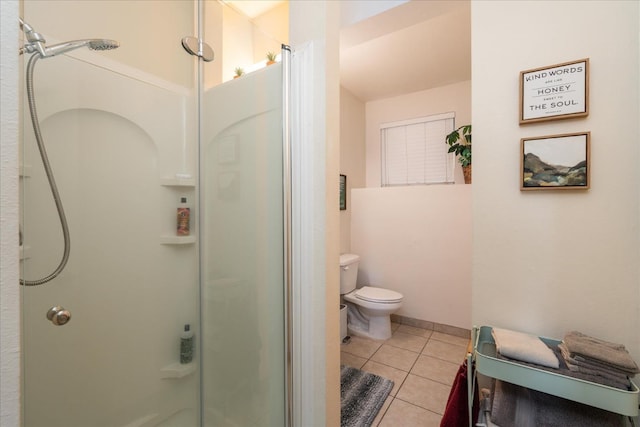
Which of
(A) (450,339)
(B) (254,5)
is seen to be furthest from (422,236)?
(B) (254,5)

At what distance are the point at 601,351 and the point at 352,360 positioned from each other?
5.26 ft

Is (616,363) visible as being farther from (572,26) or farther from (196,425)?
(196,425)

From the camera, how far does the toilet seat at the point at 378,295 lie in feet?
7.98

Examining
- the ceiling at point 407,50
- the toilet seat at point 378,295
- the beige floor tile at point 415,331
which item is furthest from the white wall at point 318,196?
the beige floor tile at point 415,331

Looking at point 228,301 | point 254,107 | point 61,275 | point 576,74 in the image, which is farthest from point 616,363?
point 61,275

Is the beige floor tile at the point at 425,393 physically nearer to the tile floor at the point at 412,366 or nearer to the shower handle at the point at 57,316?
the tile floor at the point at 412,366

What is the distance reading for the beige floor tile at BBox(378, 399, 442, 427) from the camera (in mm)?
1550

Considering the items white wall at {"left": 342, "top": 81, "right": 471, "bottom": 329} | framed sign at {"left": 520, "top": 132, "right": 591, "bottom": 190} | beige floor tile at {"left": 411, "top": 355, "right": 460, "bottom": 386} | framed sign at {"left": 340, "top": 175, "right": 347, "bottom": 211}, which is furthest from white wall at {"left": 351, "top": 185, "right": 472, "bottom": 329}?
framed sign at {"left": 520, "top": 132, "right": 591, "bottom": 190}

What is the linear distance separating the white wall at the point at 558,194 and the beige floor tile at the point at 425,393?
28.6 inches

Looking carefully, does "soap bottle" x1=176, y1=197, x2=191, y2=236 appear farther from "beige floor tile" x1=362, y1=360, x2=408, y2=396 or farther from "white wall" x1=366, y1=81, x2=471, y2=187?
"white wall" x1=366, y1=81, x2=471, y2=187

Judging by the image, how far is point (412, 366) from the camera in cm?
211

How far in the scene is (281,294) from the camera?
50.6 inches

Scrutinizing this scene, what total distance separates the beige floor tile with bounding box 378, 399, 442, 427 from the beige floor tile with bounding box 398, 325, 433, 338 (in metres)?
1.00

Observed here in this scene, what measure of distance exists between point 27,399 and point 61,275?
0.47 m
